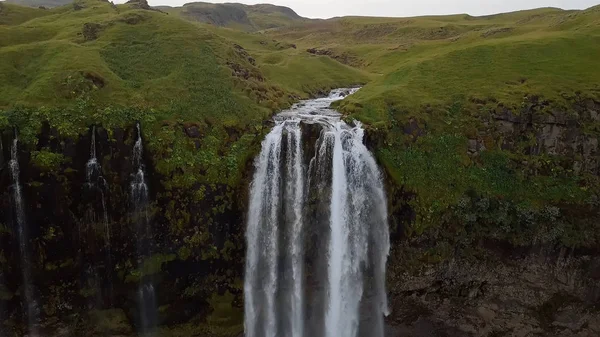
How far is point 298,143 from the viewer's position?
21.6 meters

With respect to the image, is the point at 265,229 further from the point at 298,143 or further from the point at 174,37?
the point at 174,37

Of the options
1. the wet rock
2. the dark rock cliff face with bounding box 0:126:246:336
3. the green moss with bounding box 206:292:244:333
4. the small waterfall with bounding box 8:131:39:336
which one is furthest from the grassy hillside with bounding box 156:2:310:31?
the wet rock

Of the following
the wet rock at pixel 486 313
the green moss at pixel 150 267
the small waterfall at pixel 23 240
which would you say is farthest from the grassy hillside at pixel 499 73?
the small waterfall at pixel 23 240

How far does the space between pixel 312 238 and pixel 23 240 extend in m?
13.6

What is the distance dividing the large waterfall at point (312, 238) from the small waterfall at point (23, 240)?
10153 millimetres

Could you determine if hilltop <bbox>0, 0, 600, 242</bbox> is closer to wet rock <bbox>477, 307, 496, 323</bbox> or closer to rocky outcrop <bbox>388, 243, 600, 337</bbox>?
rocky outcrop <bbox>388, 243, 600, 337</bbox>

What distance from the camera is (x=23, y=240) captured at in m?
19.2

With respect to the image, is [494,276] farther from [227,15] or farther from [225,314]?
[227,15]

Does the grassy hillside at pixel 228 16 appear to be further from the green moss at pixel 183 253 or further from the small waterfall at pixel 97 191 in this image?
the green moss at pixel 183 253

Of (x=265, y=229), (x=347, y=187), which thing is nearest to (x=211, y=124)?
(x=265, y=229)

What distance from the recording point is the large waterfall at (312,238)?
837 inches

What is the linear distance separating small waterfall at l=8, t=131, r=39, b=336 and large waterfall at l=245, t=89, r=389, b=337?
400 inches

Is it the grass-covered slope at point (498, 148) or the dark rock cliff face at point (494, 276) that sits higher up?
the grass-covered slope at point (498, 148)

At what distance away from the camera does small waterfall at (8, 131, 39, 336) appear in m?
18.9
